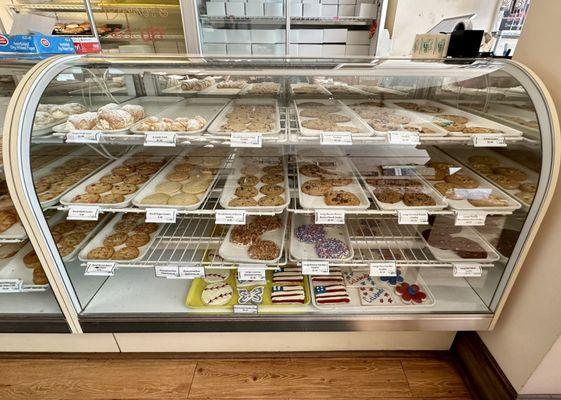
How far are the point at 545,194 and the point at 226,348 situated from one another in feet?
5.75

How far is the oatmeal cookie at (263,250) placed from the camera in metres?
1.52

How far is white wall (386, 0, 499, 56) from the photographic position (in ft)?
12.1

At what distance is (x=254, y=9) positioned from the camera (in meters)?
3.47

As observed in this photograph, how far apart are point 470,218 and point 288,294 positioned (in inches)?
38.4

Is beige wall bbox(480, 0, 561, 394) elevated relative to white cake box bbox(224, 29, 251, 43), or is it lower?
lower

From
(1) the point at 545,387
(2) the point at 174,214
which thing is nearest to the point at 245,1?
(2) the point at 174,214

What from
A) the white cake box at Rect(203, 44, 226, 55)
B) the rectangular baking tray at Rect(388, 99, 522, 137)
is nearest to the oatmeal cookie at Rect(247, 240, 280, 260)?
the rectangular baking tray at Rect(388, 99, 522, 137)

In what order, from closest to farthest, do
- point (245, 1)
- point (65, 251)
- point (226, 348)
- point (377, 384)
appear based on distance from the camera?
point (65, 251) → point (377, 384) → point (226, 348) → point (245, 1)

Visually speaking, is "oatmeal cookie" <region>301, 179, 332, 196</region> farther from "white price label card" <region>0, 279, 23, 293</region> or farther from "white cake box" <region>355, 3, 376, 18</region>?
"white cake box" <region>355, 3, 376, 18</region>

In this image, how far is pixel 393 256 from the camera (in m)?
1.69

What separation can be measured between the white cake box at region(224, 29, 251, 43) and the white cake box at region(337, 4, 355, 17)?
116 centimetres

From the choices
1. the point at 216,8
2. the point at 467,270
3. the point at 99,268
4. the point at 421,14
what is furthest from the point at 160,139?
the point at 421,14

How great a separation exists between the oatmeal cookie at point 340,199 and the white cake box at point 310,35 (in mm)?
2904

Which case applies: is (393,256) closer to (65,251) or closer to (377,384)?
(377,384)
